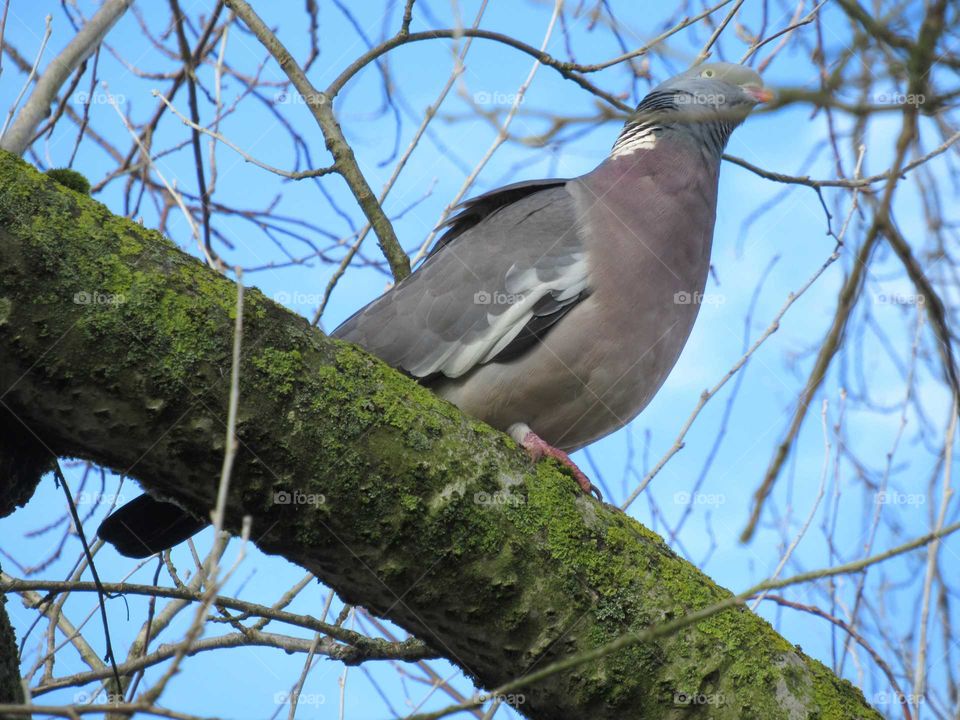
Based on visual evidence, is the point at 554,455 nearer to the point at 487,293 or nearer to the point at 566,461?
the point at 566,461

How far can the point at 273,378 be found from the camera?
8.96ft

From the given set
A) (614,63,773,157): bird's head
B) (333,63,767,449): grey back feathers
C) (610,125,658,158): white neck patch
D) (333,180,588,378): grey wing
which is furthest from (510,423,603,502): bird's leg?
(614,63,773,157): bird's head

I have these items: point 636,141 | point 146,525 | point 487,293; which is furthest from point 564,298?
point 146,525

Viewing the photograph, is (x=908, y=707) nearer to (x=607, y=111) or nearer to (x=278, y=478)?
(x=278, y=478)

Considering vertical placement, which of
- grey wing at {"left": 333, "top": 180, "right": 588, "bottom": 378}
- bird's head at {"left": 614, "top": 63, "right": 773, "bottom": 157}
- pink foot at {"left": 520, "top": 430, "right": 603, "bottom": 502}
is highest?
bird's head at {"left": 614, "top": 63, "right": 773, "bottom": 157}

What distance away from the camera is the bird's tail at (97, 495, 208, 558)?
11.1ft

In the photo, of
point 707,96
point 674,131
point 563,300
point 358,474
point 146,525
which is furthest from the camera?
point 707,96

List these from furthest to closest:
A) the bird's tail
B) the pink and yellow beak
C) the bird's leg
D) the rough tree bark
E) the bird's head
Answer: the pink and yellow beak
the bird's head
the bird's tail
the bird's leg
the rough tree bark

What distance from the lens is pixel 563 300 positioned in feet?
13.2

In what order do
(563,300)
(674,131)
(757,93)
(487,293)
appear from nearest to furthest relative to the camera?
(563,300)
(487,293)
(674,131)
(757,93)

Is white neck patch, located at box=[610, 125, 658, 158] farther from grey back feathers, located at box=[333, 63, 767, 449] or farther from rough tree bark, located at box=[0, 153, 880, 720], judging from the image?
rough tree bark, located at box=[0, 153, 880, 720]

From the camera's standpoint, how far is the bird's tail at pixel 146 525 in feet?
11.1

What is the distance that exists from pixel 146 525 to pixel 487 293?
5.33 feet

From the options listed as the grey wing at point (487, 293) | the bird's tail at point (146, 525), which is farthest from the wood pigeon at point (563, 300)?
the bird's tail at point (146, 525)
